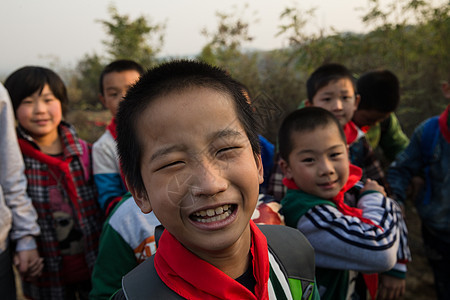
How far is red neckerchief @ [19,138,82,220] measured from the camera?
7.46 feet

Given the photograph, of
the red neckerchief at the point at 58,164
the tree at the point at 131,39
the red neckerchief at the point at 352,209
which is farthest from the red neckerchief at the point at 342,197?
the tree at the point at 131,39

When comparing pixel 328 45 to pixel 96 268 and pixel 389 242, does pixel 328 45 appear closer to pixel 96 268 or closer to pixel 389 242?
pixel 389 242

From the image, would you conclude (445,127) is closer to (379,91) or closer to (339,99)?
(379,91)

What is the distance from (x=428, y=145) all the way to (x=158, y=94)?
2.35m

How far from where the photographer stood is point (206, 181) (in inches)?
33.3

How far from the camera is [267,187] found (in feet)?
7.63

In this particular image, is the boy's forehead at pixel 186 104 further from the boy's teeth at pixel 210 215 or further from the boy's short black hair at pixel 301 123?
the boy's short black hair at pixel 301 123

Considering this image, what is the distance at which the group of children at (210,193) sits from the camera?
89 cm

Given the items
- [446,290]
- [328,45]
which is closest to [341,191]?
[446,290]

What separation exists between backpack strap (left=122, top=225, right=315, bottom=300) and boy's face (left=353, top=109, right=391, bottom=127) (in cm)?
202

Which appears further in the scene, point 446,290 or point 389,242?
point 446,290

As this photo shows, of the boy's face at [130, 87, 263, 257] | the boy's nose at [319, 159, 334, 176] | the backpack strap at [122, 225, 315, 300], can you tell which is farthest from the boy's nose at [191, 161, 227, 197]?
the boy's nose at [319, 159, 334, 176]

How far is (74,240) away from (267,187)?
144 centimetres

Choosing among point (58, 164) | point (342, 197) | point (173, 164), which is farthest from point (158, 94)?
point (58, 164)
